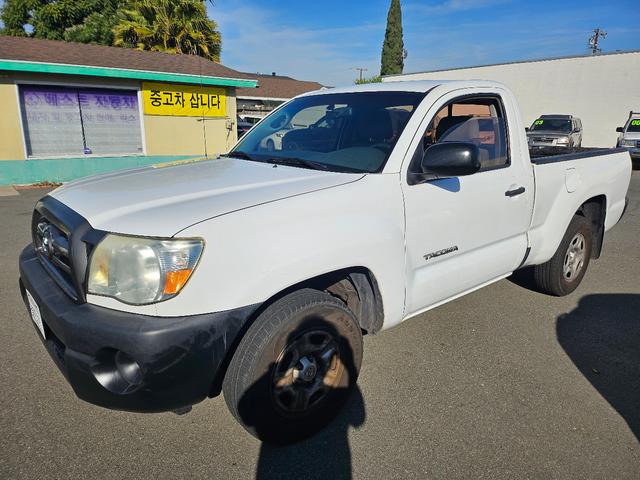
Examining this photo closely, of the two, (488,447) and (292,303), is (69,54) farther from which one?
(488,447)

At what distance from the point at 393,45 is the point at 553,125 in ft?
102

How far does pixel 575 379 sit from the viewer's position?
3012 mm

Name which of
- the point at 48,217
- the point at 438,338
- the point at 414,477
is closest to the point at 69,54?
the point at 48,217

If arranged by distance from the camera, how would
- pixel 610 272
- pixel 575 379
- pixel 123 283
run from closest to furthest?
1. pixel 123 283
2. pixel 575 379
3. pixel 610 272

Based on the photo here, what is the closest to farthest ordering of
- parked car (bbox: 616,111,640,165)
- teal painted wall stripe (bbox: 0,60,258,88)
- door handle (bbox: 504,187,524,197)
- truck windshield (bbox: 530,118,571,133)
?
1. door handle (bbox: 504,187,524,197)
2. teal painted wall stripe (bbox: 0,60,258,88)
3. parked car (bbox: 616,111,640,165)
4. truck windshield (bbox: 530,118,571,133)

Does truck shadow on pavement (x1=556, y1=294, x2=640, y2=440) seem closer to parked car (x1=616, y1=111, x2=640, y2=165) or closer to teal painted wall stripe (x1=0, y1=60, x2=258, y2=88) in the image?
teal painted wall stripe (x1=0, y1=60, x2=258, y2=88)

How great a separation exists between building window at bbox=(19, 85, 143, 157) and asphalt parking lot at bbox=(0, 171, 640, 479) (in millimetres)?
9479

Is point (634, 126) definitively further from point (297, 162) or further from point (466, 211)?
point (297, 162)

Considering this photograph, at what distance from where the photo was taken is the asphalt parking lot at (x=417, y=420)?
87.9 inches

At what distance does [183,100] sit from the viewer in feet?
Result: 43.8

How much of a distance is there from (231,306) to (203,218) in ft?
1.31

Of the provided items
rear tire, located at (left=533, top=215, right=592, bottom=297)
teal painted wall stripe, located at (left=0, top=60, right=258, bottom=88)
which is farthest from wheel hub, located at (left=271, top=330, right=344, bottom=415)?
teal painted wall stripe, located at (left=0, top=60, right=258, bottom=88)

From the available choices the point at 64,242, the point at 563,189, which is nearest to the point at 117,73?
the point at 64,242

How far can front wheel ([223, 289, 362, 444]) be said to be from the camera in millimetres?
2051
